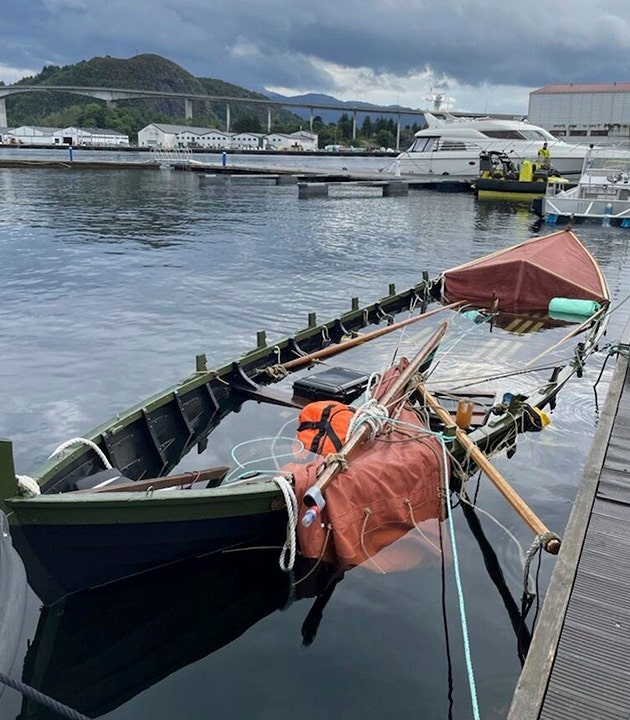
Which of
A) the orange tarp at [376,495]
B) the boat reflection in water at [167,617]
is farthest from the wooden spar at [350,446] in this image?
the boat reflection in water at [167,617]

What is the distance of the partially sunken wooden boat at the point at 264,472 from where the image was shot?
661 cm

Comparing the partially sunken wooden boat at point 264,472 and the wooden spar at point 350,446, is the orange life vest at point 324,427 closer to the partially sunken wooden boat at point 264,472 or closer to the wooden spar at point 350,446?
the partially sunken wooden boat at point 264,472

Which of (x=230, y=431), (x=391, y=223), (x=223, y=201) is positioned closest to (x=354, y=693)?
(x=230, y=431)

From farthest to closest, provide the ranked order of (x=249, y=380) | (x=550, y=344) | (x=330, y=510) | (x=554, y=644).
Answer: (x=550, y=344) → (x=249, y=380) → (x=330, y=510) → (x=554, y=644)

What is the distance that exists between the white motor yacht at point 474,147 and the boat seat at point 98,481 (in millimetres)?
70422

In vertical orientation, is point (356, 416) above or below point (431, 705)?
above

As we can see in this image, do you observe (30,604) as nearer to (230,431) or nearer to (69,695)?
(69,695)

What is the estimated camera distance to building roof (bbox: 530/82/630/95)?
13488 centimetres

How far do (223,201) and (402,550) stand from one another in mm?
52556

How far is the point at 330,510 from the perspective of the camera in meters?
7.33

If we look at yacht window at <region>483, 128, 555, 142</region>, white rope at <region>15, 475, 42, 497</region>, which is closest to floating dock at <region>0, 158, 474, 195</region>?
yacht window at <region>483, 128, 555, 142</region>

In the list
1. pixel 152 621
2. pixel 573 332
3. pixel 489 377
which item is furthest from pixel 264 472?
pixel 573 332

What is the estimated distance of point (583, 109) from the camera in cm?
13738

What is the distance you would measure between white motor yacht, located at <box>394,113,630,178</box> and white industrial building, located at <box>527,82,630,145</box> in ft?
223
